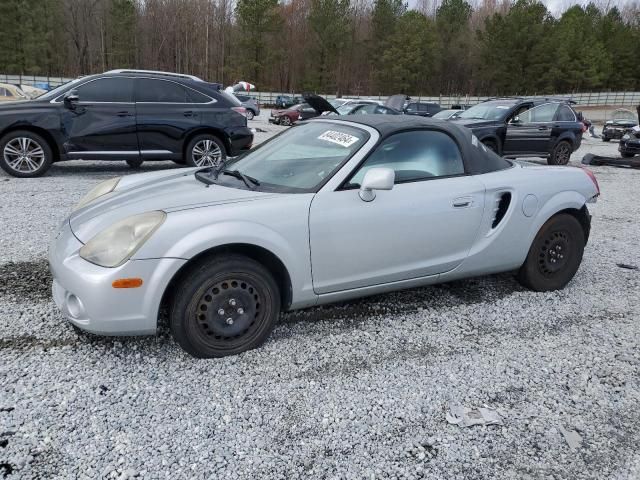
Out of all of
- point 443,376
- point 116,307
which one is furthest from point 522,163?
point 116,307

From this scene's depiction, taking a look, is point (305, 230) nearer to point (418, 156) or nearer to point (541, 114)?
point (418, 156)

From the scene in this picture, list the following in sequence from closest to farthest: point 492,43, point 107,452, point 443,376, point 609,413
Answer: point 107,452 → point 609,413 → point 443,376 → point 492,43

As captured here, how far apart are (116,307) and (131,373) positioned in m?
0.42

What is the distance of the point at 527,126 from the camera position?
37.9ft

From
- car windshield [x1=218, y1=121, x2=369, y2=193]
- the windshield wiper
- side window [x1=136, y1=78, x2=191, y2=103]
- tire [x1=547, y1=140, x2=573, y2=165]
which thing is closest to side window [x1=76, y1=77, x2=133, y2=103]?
side window [x1=136, y1=78, x2=191, y2=103]

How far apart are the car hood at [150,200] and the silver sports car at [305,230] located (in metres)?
0.01

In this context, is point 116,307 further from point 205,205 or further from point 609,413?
Answer: point 609,413

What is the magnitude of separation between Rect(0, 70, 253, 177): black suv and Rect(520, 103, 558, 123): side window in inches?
270

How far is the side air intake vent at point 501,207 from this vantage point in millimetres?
3742

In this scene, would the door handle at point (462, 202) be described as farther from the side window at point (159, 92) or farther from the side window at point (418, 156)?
the side window at point (159, 92)

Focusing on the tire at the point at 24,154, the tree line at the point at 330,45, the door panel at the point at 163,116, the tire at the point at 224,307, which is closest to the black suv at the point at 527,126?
the door panel at the point at 163,116

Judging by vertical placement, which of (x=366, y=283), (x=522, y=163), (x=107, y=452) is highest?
(x=522, y=163)

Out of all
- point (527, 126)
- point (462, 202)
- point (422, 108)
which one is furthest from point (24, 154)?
point (422, 108)

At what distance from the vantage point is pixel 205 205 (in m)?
2.93
